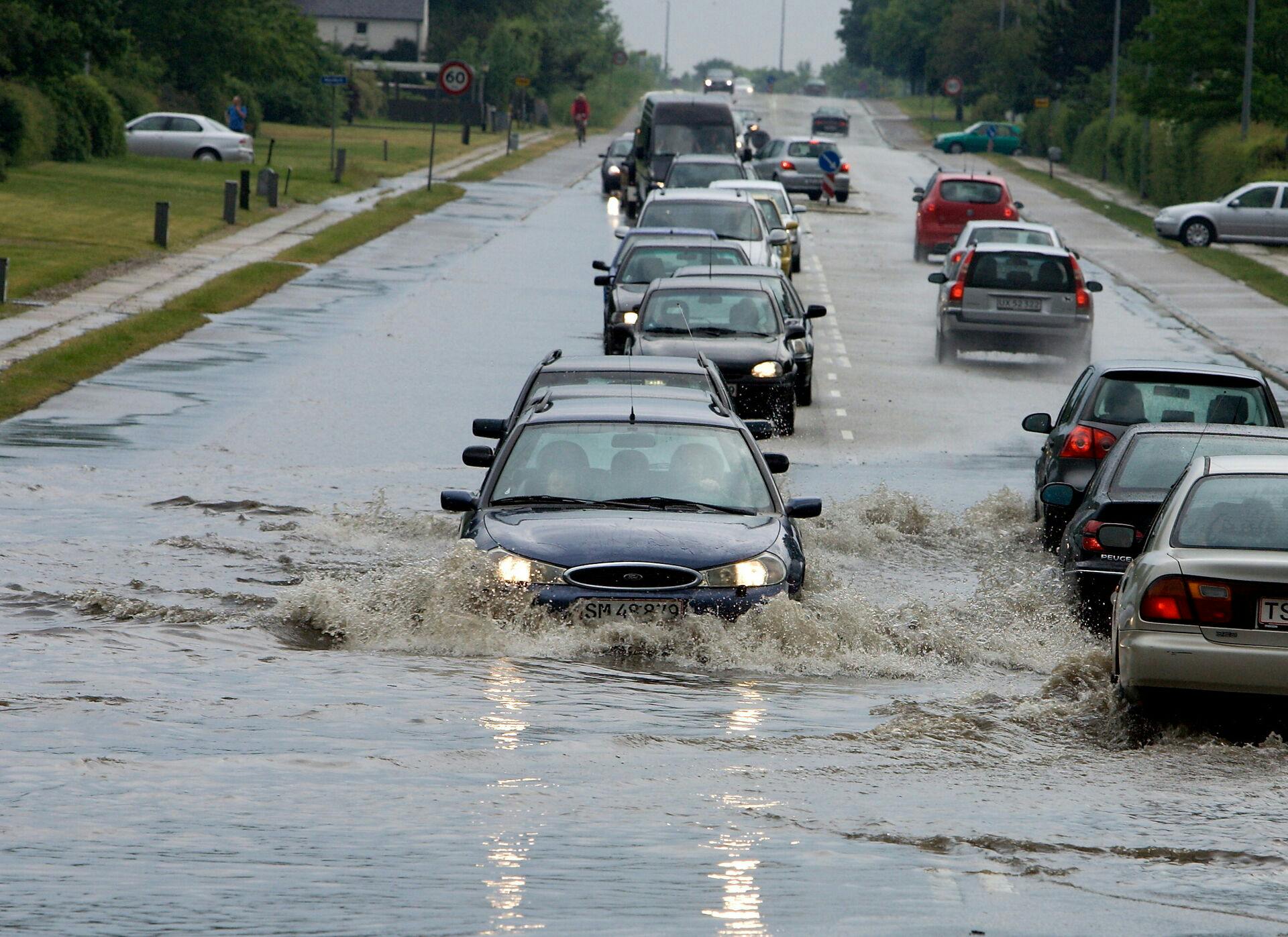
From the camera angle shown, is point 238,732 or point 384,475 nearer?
point 238,732

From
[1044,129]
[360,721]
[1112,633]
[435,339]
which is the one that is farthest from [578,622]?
[1044,129]

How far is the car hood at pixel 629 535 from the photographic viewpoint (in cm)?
1070

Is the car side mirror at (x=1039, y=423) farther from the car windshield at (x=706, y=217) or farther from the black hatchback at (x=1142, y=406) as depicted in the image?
the car windshield at (x=706, y=217)

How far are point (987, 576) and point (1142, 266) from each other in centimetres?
3024

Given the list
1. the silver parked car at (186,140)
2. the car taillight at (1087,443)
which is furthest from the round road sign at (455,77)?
the car taillight at (1087,443)

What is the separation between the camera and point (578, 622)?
10.5 metres

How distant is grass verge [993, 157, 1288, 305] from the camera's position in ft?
129

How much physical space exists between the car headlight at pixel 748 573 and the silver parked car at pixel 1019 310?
54.3ft

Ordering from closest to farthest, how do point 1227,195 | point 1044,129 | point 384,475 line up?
point 384,475 < point 1227,195 < point 1044,129

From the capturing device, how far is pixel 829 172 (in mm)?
58375

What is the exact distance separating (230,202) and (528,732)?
34.8 m

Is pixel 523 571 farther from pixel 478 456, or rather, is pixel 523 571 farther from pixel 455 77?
pixel 455 77

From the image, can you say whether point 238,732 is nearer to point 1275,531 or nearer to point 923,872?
point 923,872

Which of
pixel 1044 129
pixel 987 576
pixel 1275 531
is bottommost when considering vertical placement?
pixel 987 576
